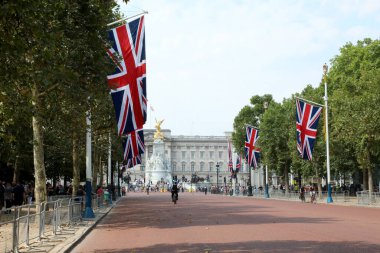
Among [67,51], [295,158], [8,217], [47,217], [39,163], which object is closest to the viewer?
[8,217]

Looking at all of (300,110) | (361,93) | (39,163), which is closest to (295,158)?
(361,93)

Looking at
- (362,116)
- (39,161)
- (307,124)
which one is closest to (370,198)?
(362,116)

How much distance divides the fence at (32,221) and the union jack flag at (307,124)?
23.2 m

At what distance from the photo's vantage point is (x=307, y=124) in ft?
143

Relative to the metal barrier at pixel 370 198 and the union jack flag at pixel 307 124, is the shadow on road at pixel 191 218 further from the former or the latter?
the metal barrier at pixel 370 198

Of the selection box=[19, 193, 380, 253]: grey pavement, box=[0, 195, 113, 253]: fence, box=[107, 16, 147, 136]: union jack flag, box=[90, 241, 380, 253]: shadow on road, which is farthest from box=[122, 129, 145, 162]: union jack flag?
box=[90, 241, 380, 253]: shadow on road

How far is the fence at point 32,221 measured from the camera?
12609 millimetres

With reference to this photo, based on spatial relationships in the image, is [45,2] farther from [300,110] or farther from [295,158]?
[295,158]

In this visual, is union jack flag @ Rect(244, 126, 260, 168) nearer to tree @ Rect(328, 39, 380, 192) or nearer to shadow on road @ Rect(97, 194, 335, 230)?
tree @ Rect(328, 39, 380, 192)

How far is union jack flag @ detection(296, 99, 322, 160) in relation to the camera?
43406mm

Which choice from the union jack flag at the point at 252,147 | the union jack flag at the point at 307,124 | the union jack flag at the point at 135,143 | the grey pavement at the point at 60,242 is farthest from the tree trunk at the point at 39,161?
the union jack flag at the point at 252,147

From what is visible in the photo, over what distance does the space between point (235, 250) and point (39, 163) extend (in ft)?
41.7

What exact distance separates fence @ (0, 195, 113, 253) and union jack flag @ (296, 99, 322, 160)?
23153 mm

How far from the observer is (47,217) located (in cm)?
1880
